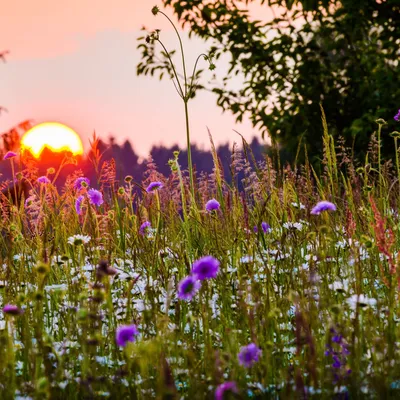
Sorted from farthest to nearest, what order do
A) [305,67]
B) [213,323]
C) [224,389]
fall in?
[305,67] → [213,323] → [224,389]

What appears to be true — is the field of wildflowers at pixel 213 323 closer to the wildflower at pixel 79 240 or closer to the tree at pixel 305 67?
the wildflower at pixel 79 240

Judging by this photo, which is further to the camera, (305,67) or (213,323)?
(305,67)

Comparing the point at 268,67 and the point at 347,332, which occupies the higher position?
the point at 268,67

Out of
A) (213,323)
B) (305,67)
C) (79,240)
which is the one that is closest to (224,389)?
(213,323)

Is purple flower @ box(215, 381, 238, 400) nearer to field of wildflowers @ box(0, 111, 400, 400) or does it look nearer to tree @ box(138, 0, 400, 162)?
field of wildflowers @ box(0, 111, 400, 400)

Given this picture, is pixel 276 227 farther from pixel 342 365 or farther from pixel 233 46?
pixel 233 46

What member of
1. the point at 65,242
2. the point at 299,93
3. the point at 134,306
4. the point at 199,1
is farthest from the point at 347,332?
the point at 199,1

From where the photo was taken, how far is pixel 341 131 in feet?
28.5

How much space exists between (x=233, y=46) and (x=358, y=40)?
1.84 m

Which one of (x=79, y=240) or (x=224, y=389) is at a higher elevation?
(x=79, y=240)

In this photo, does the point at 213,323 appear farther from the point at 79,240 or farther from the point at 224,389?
the point at 224,389

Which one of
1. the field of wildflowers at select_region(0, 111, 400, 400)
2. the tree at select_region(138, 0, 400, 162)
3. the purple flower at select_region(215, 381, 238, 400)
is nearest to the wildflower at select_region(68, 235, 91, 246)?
the field of wildflowers at select_region(0, 111, 400, 400)

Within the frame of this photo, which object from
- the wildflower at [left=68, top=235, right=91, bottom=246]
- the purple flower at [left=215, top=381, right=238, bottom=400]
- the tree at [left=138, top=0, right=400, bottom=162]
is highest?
the tree at [left=138, top=0, right=400, bottom=162]

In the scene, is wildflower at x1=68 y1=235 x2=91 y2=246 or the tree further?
the tree
